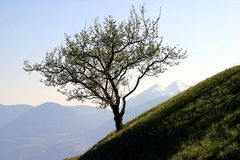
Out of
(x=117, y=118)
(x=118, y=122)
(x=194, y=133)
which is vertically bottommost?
(x=194, y=133)

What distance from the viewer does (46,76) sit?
50.3 m

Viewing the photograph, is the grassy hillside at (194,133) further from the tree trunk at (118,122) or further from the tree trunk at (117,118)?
the tree trunk at (117,118)

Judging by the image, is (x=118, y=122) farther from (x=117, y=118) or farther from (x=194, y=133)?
(x=194, y=133)

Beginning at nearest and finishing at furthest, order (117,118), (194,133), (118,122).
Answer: (194,133)
(118,122)
(117,118)

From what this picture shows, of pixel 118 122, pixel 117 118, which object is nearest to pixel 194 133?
pixel 118 122

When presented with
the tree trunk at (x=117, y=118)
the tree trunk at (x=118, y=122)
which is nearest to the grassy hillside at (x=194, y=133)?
the tree trunk at (x=118, y=122)

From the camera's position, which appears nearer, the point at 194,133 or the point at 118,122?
the point at 194,133

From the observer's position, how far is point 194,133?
2425 centimetres

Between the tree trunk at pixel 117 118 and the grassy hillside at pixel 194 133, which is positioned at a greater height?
the tree trunk at pixel 117 118

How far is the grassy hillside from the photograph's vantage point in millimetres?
19750

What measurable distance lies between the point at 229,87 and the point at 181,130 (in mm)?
6624

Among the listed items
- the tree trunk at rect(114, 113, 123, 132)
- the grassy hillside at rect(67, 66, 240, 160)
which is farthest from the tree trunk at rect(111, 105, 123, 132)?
the grassy hillside at rect(67, 66, 240, 160)

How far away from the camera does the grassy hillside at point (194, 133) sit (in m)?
19.8

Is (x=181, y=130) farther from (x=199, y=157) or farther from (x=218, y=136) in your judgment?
(x=199, y=157)
